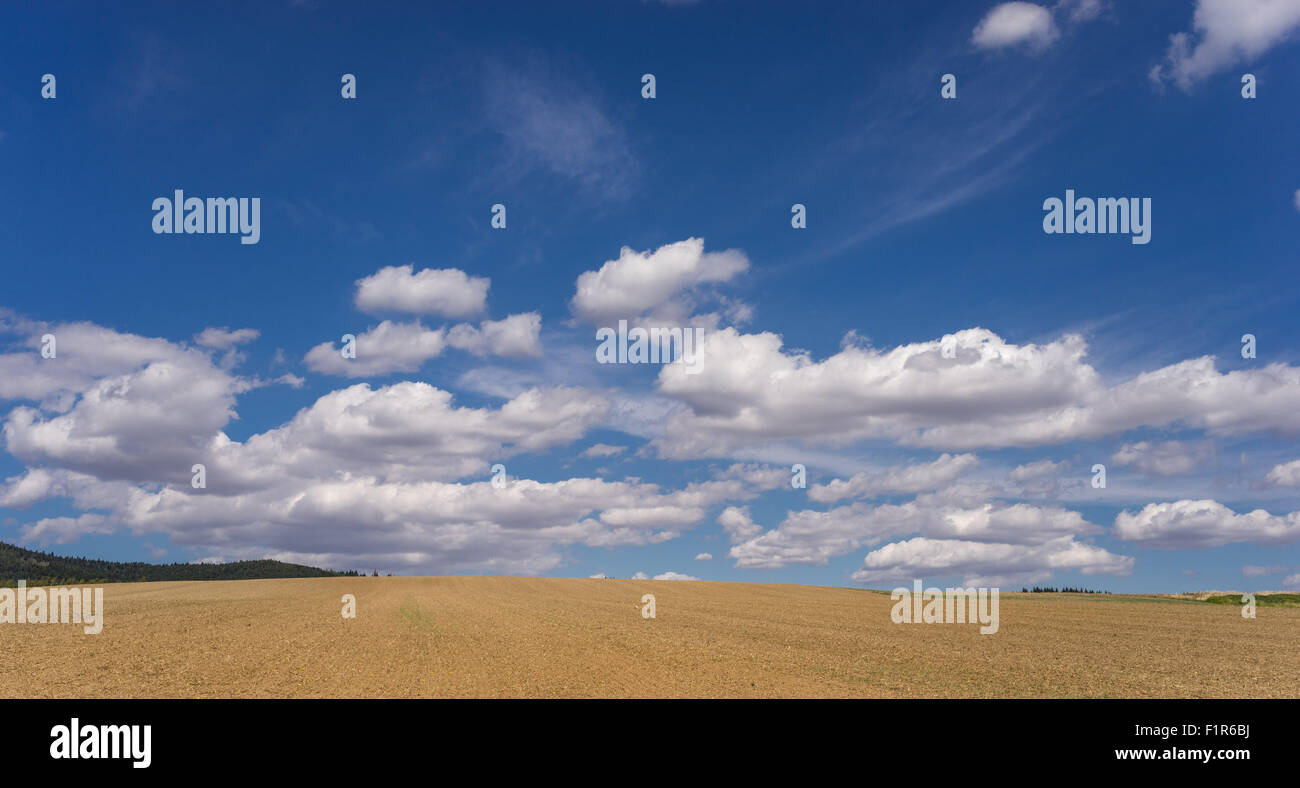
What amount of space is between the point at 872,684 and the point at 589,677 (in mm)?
8212

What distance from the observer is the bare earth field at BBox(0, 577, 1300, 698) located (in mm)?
22906

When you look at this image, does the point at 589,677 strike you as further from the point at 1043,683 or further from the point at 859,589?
the point at 859,589

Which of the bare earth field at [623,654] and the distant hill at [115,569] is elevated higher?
the bare earth field at [623,654]

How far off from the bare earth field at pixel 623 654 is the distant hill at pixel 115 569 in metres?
115

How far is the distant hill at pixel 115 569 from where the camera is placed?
504 ft

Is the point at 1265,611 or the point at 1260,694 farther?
the point at 1265,611

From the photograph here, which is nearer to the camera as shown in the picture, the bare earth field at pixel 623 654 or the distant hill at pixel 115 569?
the bare earth field at pixel 623 654

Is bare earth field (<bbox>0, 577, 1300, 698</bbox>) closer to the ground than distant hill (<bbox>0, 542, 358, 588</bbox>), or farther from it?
farther from it

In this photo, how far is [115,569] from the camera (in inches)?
6777

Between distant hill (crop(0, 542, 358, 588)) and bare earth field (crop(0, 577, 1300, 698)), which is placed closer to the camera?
bare earth field (crop(0, 577, 1300, 698))

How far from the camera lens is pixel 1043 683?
24188 mm

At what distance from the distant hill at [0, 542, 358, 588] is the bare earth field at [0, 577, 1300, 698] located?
376 feet
